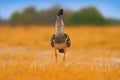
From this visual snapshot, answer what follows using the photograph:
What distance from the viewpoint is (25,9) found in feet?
151

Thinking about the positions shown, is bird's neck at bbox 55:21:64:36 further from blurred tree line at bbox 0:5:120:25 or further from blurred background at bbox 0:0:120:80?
blurred tree line at bbox 0:5:120:25

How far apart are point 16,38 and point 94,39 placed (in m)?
3.23

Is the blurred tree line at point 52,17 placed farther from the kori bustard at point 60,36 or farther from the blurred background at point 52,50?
the kori bustard at point 60,36

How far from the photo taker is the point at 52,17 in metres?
44.8

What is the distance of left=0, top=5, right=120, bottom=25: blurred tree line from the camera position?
1599 inches

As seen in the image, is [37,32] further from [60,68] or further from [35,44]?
[60,68]

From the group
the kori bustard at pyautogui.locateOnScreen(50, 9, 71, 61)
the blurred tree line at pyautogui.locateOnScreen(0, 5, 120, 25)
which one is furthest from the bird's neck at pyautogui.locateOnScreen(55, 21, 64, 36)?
the blurred tree line at pyautogui.locateOnScreen(0, 5, 120, 25)

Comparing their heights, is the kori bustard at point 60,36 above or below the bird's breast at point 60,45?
above

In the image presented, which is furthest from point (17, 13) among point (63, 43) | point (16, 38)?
point (63, 43)

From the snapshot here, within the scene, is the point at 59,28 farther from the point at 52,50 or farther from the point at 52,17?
the point at 52,17

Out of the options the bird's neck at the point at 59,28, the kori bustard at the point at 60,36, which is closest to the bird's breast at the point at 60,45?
the kori bustard at the point at 60,36

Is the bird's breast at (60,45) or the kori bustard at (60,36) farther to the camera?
the bird's breast at (60,45)

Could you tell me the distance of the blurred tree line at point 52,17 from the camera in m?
40.6

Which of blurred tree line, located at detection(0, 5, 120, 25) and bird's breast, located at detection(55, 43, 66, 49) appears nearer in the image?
bird's breast, located at detection(55, 43, 66, 49)
